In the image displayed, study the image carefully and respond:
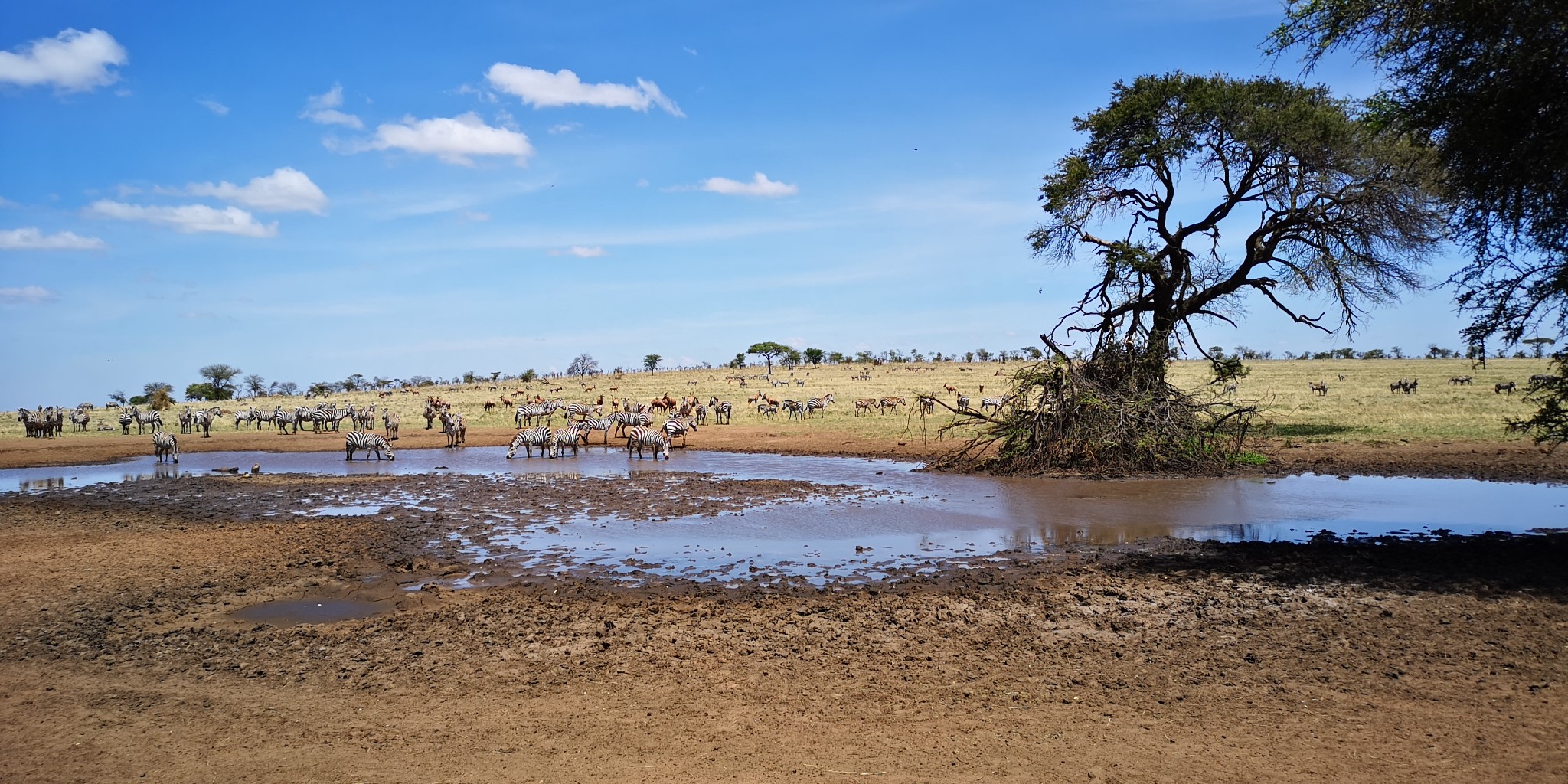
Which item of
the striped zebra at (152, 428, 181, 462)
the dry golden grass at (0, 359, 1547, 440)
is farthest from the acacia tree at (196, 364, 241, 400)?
the striped zebra at (152, 428, 181, 462)

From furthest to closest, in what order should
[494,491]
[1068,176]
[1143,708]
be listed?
[1068,176]
[494,491]
[1143,708]

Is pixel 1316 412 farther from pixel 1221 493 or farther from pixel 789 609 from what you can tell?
pixel 789 609

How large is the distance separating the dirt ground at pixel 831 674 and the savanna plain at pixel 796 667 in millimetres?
32

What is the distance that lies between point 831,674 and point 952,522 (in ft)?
24.1

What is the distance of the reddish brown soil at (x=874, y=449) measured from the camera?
18.1m

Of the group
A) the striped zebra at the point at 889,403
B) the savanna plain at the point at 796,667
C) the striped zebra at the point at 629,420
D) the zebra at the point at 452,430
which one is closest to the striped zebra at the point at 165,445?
the zebra at the point at 452,430

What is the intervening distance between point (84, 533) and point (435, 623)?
941cm

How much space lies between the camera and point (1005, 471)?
1983 cm

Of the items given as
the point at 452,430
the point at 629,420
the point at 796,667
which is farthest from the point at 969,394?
the point at 796,667

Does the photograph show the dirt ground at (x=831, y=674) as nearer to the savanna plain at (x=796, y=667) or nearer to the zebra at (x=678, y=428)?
the savanna plain at (x=796, y=667)

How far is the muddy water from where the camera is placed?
438 inches

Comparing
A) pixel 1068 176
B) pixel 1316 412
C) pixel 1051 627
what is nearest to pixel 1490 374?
pixel 1316 412

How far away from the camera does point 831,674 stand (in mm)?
6750

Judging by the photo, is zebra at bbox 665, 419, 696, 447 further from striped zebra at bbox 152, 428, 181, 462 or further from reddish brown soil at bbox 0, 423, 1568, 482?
striped zebra at bbox 152, 428, 181, 462
